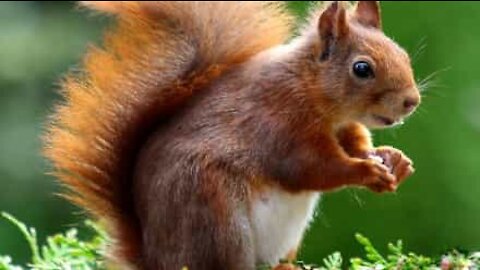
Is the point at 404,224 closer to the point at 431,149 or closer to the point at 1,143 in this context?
the point at 431,149

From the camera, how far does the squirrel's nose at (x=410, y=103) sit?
6.63 ft

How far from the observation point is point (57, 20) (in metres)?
4.28

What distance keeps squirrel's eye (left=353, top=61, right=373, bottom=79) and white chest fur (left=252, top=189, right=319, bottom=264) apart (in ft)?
0.61

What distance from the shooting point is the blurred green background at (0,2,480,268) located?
3.41 m

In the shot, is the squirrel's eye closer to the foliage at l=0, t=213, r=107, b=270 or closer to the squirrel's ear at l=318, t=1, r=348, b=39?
the squirrel's ear at l=318, t=1, r=348, b=39

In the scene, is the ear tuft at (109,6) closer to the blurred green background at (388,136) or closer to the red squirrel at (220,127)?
the red squirrel at (220,127)

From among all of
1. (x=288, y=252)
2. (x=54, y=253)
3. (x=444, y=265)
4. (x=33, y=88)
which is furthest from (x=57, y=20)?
(x=444, y=265)

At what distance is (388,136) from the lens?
3.33 m

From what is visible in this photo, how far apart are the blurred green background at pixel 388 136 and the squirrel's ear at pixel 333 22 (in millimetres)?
931

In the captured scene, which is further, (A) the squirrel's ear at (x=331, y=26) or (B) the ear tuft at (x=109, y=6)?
(B) the ear tuft at (x=109, y=6)

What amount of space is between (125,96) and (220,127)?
0.17m

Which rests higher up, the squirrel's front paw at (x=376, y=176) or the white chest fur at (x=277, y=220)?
the squirrel's front paw at (x=376, y=176)

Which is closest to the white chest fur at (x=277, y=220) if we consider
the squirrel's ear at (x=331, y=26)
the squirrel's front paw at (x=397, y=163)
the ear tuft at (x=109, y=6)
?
the squirrel's front paw at (x=397, y=163)

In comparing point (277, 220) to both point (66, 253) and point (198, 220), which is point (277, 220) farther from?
point (66, 253)
